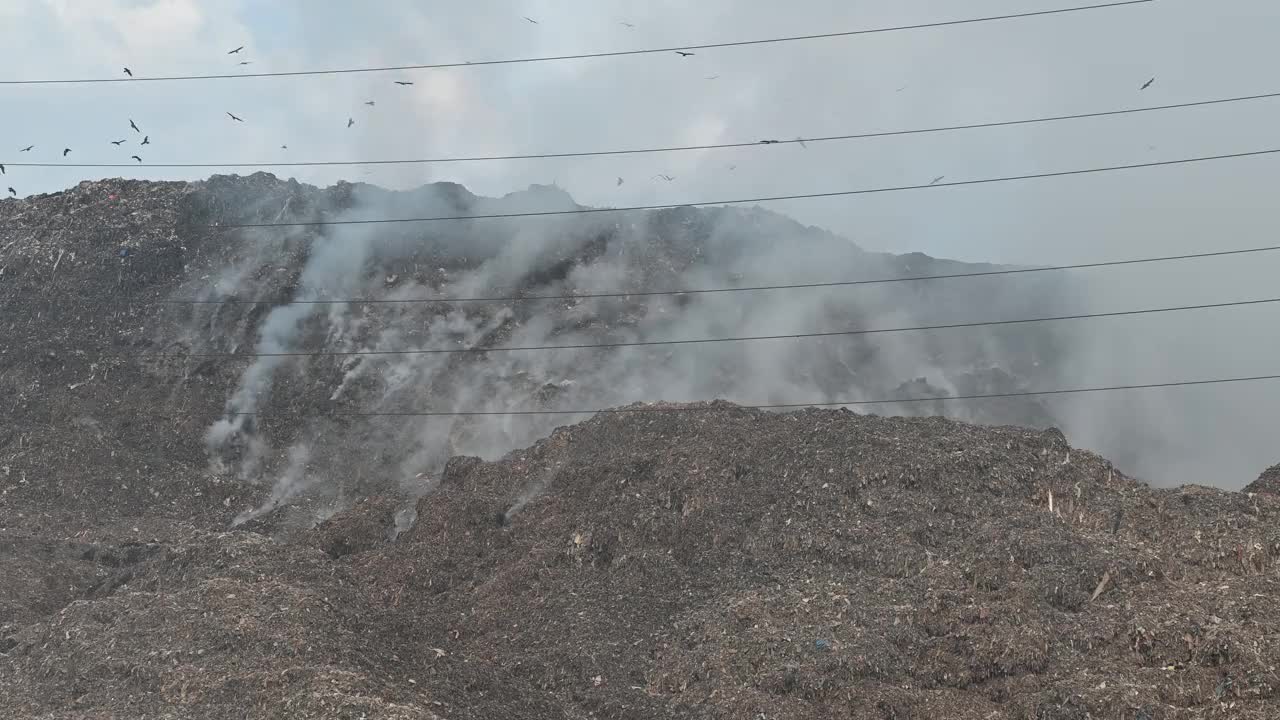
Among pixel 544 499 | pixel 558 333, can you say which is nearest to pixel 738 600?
pixel 544 499

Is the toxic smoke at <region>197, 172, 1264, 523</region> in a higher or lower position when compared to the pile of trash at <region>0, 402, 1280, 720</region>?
higher

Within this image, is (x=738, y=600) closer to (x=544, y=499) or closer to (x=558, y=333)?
(x=544, y=499)

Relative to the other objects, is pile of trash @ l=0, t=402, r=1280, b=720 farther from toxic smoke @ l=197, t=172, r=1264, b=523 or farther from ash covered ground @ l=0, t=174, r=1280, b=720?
toxic smoke @ l=197, t=172, r=1264, b=523

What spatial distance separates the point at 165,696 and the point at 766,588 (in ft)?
25.9

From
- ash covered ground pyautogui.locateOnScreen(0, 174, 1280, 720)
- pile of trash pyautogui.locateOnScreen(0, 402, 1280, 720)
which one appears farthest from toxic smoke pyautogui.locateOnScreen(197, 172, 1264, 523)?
pile of trash pyautogui.locateOnScreen(0, 402, 1280, 720)

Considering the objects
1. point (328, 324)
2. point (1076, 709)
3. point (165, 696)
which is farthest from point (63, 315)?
point (1076, 709)

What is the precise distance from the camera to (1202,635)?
13.3 m

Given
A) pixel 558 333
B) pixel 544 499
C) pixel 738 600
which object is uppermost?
pixel 558 333

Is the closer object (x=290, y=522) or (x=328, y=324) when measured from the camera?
(x=290, y=522)

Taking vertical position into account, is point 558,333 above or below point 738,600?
above

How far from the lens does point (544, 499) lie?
19.5m

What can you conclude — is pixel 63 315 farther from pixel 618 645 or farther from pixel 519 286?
pixel 618 645

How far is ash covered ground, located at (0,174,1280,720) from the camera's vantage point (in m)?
14.0

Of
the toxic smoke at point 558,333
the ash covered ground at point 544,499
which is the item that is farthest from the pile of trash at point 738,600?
the toxic smoke at point 558,333
